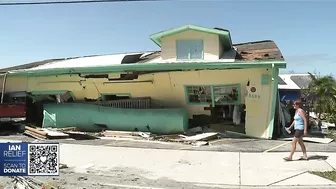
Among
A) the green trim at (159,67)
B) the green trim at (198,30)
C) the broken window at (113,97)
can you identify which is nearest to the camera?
the green trim at (159,67)

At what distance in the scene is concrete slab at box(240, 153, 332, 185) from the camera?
7230mm

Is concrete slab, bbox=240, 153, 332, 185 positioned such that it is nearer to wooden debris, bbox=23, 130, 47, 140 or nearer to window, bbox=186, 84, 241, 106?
window, bbox=186, 84, 241, 106

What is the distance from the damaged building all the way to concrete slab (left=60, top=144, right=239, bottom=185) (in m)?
3.54

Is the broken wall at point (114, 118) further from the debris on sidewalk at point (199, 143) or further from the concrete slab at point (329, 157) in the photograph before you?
the concrete slab at point (329, 157)

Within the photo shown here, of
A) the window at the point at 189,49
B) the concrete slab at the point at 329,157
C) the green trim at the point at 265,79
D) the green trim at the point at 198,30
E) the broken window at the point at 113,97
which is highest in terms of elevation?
the green trim at the point at 198,30

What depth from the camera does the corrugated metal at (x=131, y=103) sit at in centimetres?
1538

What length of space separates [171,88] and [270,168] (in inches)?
297

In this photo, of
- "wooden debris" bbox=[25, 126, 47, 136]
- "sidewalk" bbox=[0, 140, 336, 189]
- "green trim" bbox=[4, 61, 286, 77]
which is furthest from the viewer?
"wooden debris" bbox=[25, 126, 47, 136]

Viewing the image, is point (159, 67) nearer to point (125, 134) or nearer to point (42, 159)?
point (125, 134)

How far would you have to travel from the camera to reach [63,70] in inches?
607

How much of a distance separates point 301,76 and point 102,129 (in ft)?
73.0

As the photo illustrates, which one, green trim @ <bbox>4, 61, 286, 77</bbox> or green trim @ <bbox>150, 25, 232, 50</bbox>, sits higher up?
green trim @ <bbox>150, 25, 232, 50</bbox>

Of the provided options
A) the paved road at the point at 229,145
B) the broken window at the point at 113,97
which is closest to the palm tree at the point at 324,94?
the paved road at the point at 229,145

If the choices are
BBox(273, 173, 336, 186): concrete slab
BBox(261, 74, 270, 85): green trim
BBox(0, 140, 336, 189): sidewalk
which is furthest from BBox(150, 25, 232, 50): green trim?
BBox(273, 173, 336, 186): concrete slab
